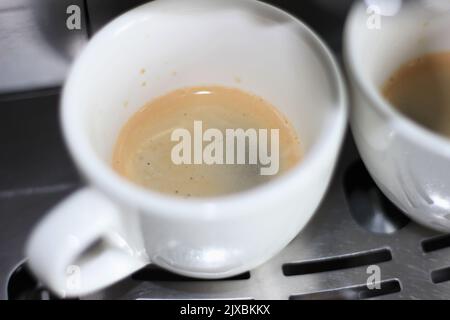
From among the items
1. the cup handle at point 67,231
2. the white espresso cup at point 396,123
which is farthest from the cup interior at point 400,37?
the cup handle at point 67,231

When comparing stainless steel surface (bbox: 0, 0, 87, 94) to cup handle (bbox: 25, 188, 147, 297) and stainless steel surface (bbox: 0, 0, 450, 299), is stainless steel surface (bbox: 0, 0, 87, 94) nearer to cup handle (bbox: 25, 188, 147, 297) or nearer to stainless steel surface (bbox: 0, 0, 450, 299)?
stainless steel surface (bbox: 0, 0, 450, 299)

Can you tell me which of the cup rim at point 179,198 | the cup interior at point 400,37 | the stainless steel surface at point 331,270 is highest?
the cup interior at point 400,37

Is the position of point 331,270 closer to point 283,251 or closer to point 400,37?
point 283,251

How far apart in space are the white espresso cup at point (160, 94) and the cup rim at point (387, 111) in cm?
1

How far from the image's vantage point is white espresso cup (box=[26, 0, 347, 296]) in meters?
0.33

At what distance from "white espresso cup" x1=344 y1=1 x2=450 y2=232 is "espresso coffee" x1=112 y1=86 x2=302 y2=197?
0.05 m

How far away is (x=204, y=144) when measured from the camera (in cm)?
43

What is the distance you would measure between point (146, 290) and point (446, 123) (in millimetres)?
221

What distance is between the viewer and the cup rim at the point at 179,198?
32 centimetres

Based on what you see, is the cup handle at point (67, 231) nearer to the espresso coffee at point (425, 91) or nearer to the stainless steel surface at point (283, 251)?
the stainless steel surface at point (283, 251)

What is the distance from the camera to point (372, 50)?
43 cm

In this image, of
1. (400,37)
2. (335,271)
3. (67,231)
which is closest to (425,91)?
(400,37)

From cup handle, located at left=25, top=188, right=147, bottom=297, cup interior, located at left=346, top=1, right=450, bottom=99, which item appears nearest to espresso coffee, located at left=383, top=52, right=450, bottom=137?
cup interior, located at left=346, top=1, right=450, bottom=99
